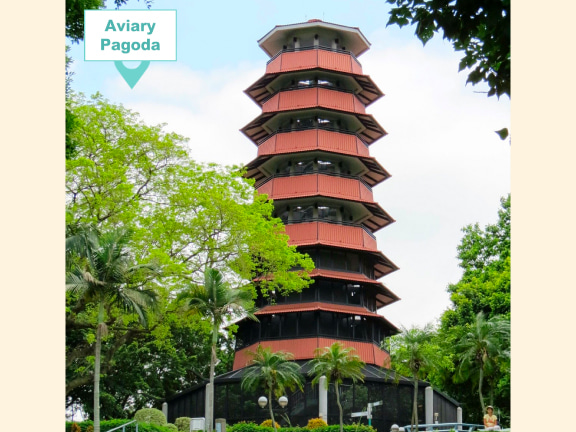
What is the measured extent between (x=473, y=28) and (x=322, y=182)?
1440 inches

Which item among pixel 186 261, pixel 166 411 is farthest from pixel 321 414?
pixel 186 261

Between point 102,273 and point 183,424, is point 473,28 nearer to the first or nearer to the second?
point 102,273

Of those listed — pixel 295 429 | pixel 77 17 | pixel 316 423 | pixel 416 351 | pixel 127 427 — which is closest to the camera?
pixel 77 17

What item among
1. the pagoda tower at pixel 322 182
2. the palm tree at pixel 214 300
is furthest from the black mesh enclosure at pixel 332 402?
the palm tree at pixel 214 300

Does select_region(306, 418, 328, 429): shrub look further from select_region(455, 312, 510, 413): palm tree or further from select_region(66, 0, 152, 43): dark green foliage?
select_region(66, 0, 152, 43): dark green foliage

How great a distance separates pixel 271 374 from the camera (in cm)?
3753

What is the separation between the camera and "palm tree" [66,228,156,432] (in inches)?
1055

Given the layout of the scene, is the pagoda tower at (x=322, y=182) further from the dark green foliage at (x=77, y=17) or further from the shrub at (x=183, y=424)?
the dark green foliage at (x=77, y=17)

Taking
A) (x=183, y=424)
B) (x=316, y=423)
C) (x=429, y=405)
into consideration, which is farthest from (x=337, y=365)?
(x=429, y=405)

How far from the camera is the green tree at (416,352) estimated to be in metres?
35.0

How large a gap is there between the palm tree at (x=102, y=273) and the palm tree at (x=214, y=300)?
3.05m

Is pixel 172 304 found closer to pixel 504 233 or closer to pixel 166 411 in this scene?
pixel 166 411

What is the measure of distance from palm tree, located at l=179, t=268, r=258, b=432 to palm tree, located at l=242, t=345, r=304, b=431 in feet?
21.5

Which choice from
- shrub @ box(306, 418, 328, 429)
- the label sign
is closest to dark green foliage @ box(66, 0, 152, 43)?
the label sign
